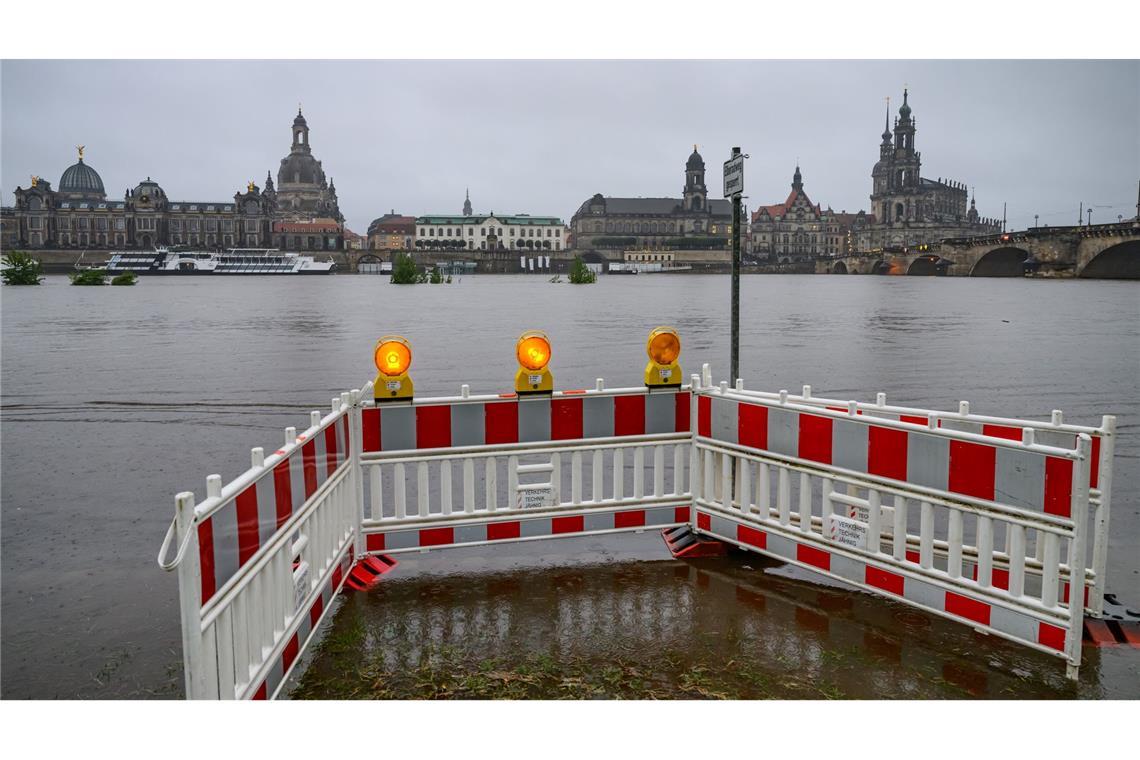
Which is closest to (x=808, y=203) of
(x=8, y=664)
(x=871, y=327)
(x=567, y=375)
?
(x=871, y=327)

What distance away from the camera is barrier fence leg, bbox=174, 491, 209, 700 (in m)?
2.70

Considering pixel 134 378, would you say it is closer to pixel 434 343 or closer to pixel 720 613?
pixel 434 343

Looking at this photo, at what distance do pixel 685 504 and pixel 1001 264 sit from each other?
111 meters

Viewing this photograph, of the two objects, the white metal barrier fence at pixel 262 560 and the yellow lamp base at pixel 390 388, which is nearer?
the white metal barrier fence at pixel 262 560

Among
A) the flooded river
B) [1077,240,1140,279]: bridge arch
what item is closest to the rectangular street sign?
the flooded river

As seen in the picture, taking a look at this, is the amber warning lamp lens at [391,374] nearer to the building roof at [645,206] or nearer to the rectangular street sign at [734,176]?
the rectangular street sign at [734,176]

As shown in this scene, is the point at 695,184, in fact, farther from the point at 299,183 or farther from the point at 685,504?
the point at 685,504

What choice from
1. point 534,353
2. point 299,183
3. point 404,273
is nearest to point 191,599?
point 534,353

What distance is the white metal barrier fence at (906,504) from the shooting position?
391cm

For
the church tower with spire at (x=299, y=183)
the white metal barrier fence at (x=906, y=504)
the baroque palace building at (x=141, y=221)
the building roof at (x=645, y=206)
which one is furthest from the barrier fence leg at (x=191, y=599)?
the church tower with spire at (x=299, y=183)

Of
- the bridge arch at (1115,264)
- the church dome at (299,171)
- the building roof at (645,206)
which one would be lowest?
the bridge arch at (1115,264)

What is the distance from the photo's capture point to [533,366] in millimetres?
5332

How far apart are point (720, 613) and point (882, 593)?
2.85ft

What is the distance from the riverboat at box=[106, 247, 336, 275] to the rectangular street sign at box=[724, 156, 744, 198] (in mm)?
126772
